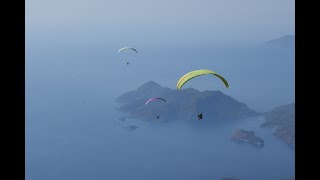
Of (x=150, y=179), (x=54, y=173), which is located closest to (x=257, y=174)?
(x=150, y=179)
